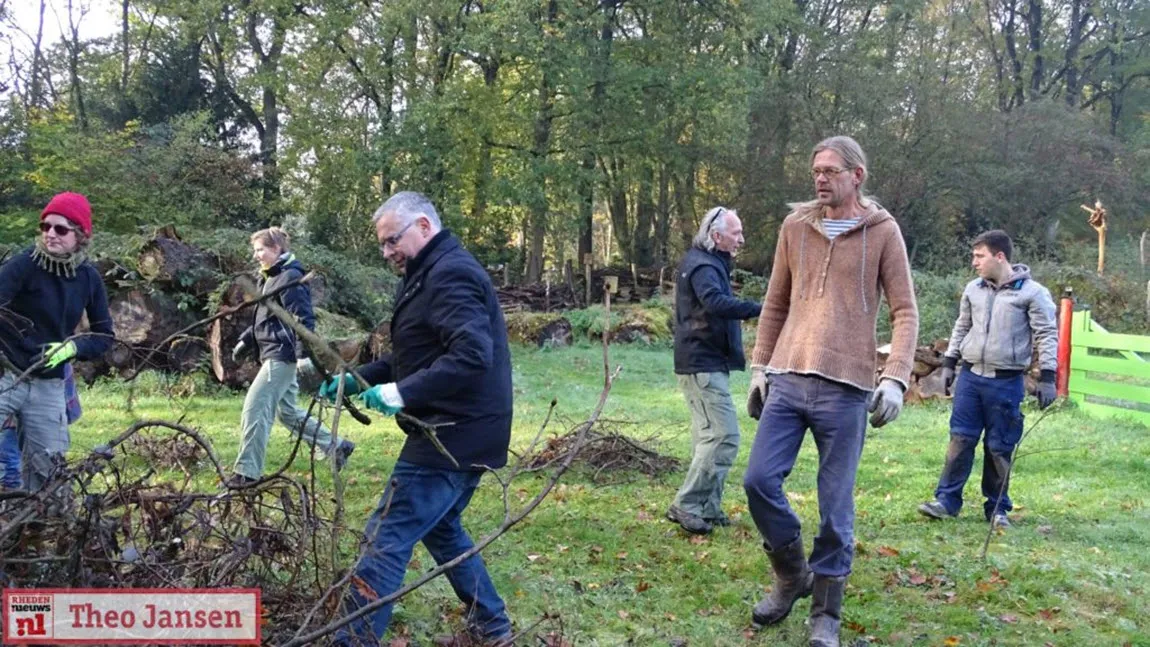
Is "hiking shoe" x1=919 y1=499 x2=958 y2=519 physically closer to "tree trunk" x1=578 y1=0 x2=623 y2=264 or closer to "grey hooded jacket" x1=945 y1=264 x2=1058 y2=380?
"grey hooded jacket" x1=945 y1=264 x2=1058 y2=380

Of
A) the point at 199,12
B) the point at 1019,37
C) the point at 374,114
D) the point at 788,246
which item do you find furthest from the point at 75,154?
the point at 1019,37

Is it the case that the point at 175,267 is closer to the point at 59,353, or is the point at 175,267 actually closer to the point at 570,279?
the point at 59,353

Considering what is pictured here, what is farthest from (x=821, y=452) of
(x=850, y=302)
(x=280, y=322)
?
(x=280, y=322)

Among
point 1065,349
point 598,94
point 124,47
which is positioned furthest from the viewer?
point 598,94

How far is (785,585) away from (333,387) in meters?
2.19

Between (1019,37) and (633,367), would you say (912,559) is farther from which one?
(1019,37)

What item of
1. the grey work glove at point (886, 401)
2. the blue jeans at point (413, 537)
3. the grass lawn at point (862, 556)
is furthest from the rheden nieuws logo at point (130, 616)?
the grey work glove at point (886, 401)

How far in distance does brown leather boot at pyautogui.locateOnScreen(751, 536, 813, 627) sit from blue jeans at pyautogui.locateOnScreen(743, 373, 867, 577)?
20cm

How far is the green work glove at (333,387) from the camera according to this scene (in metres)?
3.15

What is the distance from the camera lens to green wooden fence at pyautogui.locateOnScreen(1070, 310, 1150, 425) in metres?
9.73

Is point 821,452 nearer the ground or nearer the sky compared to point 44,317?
nearer the ground

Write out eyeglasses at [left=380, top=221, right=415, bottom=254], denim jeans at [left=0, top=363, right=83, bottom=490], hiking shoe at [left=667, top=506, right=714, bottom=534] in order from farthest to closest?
1. hiking shoe at [left=667, top=506, right=714, bottom=534]
2. denim jeans at [left=0, top=363, right=83, bottom=490]
3. eyeglasses at [left=380, top=221, right=415, bottom=254]

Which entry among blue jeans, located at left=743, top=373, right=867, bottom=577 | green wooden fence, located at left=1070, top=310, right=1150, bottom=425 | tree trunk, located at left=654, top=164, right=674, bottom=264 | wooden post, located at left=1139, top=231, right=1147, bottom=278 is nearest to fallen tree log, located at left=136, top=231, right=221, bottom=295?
blue jeans, located at left=743, top=373, right=867, bottom=577

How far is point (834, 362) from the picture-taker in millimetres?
3637
